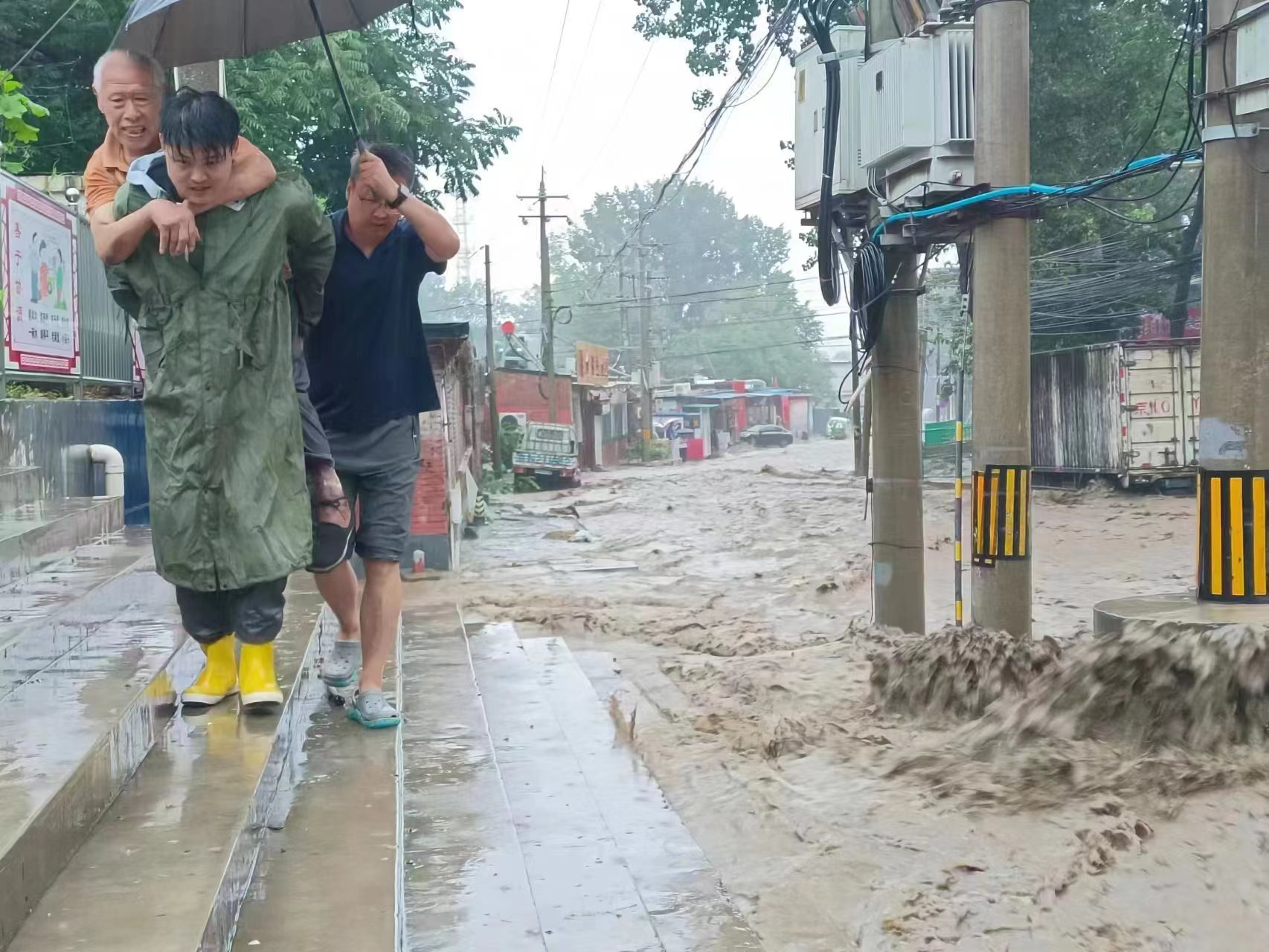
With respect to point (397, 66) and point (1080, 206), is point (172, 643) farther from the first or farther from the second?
point (1080, 206)

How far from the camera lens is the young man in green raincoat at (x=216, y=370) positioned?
11.0ft

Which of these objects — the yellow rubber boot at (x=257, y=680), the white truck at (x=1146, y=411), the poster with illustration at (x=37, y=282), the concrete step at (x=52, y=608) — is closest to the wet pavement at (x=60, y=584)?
the concrete step at (x=52, y=608)

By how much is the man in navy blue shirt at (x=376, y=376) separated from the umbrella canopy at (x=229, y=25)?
0.62 meters

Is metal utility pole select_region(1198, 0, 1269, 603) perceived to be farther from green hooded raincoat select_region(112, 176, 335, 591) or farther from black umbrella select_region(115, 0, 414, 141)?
green hooded raincoat select_region(112, 176, 335, 591)

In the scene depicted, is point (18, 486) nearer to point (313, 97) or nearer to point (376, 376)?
point (376, 376)

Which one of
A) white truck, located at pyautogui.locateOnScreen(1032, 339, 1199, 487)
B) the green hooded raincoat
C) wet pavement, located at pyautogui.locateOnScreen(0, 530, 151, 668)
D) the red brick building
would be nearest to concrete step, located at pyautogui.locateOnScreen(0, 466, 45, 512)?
wet pavement, located at pyautogui.locateOnScreen(0, 530, 151, 668)

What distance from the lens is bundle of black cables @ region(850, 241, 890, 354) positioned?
859 cm

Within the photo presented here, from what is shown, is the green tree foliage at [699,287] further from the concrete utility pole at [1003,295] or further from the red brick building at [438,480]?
the concrete utility pole at [1003,295]

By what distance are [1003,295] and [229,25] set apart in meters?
4.56

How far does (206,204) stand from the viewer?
3412mm

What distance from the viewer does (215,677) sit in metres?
3.86

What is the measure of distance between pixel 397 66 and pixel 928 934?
48.1ft

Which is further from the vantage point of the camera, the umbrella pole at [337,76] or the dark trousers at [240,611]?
the dark trousers at [240,611]

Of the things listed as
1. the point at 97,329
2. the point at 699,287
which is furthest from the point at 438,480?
the point at 699,287
